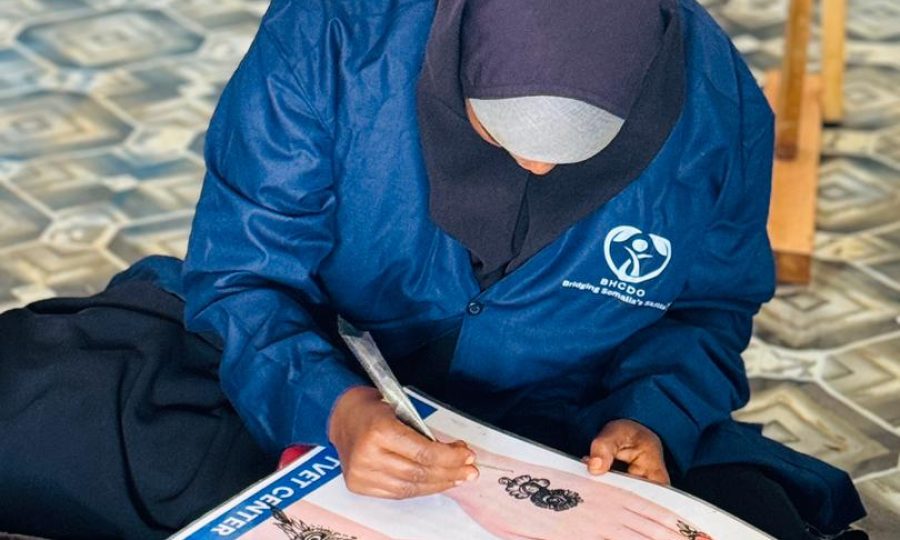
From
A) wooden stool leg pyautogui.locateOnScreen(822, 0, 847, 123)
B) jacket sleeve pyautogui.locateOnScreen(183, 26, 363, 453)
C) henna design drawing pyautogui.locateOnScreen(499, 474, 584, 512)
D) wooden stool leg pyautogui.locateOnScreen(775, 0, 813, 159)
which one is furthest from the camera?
wooden stool leg pyautogui.locateOnScreen(822, 0, 847, 123)

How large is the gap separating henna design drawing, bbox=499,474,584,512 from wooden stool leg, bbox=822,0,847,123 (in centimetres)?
189

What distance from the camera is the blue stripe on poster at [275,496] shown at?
4.05 ft

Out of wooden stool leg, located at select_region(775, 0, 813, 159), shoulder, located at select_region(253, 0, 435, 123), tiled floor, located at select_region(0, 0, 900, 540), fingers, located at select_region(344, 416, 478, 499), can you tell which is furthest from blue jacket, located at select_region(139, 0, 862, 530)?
wooden stool leg, located at select_region(775, 0, 813, 159)

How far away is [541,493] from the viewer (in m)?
1.34

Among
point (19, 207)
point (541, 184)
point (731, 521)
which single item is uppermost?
point (541, 184)

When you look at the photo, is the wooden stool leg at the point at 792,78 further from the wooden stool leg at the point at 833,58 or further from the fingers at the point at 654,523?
the fingers at the point at 654,523

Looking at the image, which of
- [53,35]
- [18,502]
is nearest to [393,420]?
[18,502]

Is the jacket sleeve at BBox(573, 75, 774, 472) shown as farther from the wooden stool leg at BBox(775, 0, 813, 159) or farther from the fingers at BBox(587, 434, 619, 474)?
the wooden stool leg at BBox(775, 0, 813, 159)

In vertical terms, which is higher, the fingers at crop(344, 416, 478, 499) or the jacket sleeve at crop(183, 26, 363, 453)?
the jacket sleeve at crop(183, 26, 363, 453)

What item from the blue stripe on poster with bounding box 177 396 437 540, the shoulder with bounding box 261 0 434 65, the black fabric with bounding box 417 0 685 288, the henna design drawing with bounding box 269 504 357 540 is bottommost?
the henna design drawing with bounding box 269 504 357 540

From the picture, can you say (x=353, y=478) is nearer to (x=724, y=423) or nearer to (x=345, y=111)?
(x=345, y=111)

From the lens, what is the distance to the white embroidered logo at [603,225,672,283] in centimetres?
152

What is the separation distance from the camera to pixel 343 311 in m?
1.59

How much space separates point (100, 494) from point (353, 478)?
29cm
